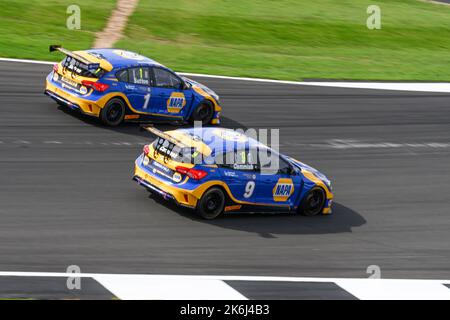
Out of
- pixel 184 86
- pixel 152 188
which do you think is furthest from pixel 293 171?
pixel 184 86

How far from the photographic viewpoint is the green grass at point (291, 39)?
97.1ft

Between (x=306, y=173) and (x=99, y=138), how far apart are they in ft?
17.0

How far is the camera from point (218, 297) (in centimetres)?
1226

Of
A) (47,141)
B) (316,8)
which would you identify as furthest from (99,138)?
(316,8)

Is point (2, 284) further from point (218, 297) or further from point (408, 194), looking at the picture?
point (408, 194)

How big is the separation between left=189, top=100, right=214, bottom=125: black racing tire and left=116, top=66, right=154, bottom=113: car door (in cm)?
118

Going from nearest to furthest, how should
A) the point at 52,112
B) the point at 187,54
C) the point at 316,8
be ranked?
the point at 52,112
the point at 187,54
the point at 316,8

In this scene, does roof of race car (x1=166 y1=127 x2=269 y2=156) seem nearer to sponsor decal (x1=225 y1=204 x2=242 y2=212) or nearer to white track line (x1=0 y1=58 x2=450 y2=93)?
sponsor decal (x1=225 y1=204 x2=242 y2=212)

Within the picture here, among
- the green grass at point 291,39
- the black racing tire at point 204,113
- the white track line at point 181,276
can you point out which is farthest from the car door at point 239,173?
the green grass at point 291,39

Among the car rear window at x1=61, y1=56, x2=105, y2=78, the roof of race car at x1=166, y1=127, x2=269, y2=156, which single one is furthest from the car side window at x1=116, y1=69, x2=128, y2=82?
the roof of race car at x1=166, y1=127, x2=269, y2=156

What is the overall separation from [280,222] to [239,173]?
1213 mm

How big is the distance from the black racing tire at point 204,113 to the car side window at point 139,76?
1434 mm

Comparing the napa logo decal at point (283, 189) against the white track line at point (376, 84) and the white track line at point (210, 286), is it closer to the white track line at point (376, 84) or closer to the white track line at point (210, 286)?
the white track line at point (210, 286)

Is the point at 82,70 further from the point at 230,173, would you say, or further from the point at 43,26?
the point at 43,26
